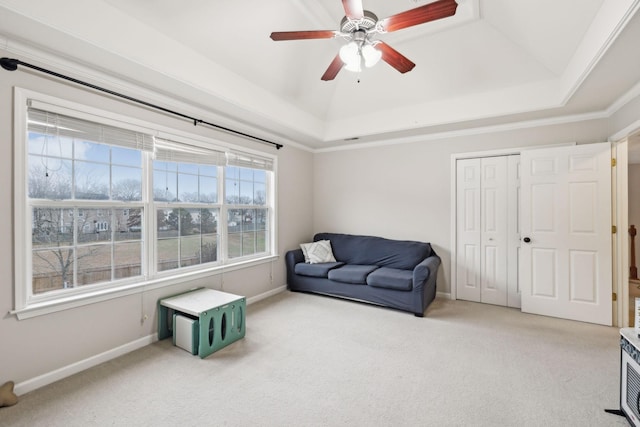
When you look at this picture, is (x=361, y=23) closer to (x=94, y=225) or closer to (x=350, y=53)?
(x=350, y=53)

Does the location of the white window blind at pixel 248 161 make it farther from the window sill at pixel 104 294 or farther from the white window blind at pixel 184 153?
the window sill at pixel 104 294

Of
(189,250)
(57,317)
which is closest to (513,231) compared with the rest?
(189,250)

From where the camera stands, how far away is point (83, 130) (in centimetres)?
243

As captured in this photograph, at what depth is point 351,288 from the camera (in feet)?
13.3

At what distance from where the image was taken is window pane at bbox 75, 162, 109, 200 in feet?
8.08

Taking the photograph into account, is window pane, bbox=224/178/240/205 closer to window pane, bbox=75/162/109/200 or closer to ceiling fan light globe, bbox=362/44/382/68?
window pane, bbox=75/162/109/200

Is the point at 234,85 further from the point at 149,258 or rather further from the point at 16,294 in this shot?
the point at 16,294

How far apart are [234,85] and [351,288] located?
9.51 ft

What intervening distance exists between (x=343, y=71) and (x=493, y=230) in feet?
9.64

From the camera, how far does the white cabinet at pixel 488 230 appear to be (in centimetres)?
389

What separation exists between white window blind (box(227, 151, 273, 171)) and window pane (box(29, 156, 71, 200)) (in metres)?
1.66

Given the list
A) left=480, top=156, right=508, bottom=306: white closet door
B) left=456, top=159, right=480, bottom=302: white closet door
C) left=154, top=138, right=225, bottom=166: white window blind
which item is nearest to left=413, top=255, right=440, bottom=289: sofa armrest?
left=456, top=159, right=480, bottom=302: white closet door

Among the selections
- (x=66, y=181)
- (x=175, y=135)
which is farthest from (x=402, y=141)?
(x=66, y=181)

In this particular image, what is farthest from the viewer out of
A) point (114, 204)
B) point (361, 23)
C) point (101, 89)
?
point (114, 204)
